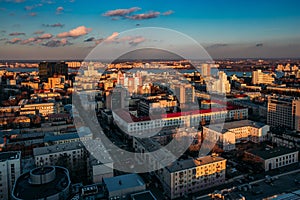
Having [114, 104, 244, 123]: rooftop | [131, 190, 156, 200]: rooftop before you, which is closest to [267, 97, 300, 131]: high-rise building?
[114, 104, 244, 123]: rooftop

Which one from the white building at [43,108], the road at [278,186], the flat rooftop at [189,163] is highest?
the white building at [43,108]

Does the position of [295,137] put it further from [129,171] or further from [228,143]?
[129,171]

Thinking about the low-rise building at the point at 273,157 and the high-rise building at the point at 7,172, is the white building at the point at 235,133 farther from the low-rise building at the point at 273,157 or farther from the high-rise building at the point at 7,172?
the high-rise building at the point at 7,172

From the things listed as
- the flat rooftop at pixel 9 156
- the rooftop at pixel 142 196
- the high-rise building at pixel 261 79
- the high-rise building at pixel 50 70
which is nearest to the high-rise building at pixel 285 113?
the rooftop at pixel 142 196

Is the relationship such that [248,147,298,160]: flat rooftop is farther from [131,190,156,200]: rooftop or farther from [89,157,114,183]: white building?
[89,157,114,183]: white building

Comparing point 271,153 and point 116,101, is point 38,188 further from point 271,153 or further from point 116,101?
point 116,101

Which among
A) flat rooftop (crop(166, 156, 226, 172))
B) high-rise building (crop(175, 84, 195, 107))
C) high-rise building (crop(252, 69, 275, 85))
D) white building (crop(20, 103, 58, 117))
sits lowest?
flat rooftop (crop(166, 156, 226, 172))

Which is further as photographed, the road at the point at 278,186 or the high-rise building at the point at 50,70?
the high-rise building at the point at 50,70

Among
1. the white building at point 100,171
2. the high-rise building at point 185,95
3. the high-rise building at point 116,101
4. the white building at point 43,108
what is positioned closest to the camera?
the white building at point 100,171
